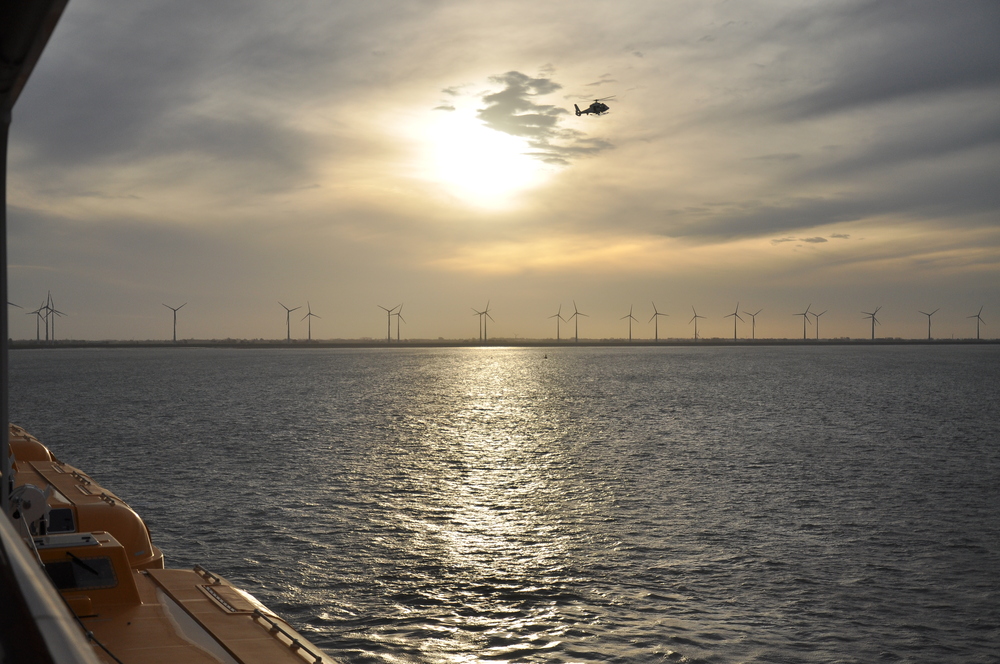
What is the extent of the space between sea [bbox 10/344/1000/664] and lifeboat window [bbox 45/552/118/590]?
6697 mm

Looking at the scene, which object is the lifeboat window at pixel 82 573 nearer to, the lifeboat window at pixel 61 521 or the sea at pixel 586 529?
the lifeboat window at pixel 61 521

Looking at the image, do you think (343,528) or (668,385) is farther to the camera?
(668,385)

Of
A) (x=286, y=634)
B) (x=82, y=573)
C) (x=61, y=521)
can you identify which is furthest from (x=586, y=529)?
(x=82, y=573)

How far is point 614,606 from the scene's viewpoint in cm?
2395

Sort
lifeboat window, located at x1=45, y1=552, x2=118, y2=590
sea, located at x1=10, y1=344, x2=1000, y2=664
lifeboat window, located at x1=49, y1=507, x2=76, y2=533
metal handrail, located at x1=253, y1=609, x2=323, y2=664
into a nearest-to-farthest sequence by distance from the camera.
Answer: metal handrail, located at x1=253, y1=609, x2=323, y2=664, lifeboat window, located at x1=45, y1=552, x2=118, y2=590, lifeboat window, located at x1=49, y1=507, x2=76, y2=533, sea, located at x1=10, y1=344, x2=1000, y2=664

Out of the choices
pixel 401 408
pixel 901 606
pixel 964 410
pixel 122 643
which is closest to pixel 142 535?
pixel 122 643

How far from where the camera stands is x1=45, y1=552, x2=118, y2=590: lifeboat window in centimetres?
1524

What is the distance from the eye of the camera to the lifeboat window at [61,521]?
20.5 meters

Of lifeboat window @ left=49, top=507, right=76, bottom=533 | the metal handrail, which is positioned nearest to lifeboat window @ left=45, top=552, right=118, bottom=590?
the metal handrail

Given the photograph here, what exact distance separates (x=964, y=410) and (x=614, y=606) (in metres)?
89.0

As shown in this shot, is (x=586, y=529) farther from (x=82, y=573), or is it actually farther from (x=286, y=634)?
(x=82, y=573)

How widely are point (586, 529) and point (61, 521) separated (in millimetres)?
20636

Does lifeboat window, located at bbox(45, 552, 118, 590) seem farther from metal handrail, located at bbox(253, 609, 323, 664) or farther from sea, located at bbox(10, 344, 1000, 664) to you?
sea, located at bbox(10, 344, 1000, 664)

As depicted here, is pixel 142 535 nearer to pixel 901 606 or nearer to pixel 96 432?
pixel 901 606
